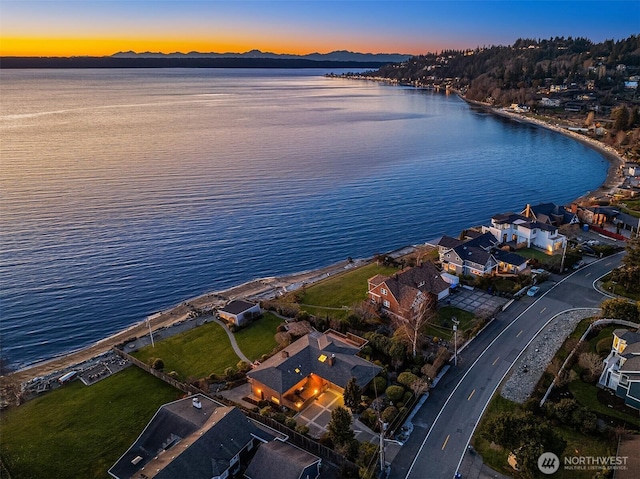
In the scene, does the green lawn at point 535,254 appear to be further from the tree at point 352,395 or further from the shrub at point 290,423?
the shrub at point 290,423

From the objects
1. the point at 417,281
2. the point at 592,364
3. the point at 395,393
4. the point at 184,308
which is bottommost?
the point at 184,308

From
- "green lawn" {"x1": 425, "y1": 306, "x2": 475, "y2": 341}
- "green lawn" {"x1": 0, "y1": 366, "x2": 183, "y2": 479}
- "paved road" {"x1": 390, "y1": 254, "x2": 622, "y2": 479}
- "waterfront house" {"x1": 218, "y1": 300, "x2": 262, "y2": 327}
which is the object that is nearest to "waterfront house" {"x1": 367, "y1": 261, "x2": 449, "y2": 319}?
"green lawn" {"x1": 425, "y1": 306, "x2": 475, "y2": 341}

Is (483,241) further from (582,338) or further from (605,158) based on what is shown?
(605,158)

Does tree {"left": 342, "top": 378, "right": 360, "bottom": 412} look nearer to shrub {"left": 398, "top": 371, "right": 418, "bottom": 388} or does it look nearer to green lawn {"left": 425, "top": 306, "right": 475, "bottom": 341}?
shrub {"left": 398, "top": 371, "right": 418, "bottom": 388}

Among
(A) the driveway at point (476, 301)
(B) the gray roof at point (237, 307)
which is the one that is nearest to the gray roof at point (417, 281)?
(A) the driveway at point (476, 301)

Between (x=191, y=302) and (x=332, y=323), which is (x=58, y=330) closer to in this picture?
(x=191, y=302)

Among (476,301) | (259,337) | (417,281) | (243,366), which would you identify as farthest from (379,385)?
(476,301)
